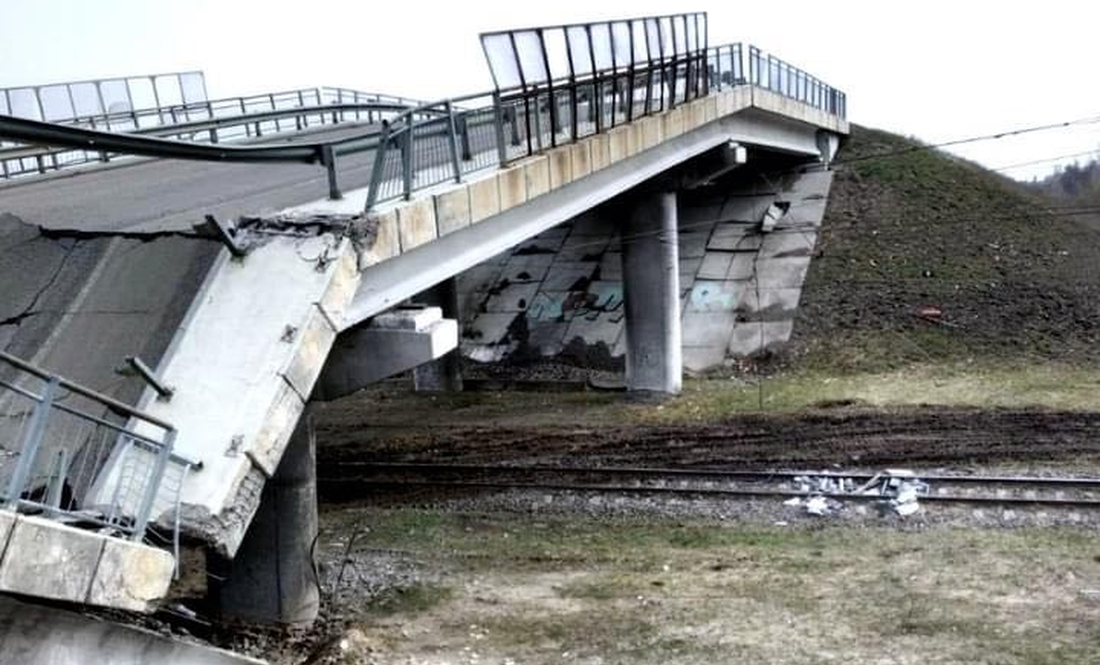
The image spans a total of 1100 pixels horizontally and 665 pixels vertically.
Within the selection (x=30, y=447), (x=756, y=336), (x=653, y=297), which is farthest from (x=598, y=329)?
(x=30, y=447)

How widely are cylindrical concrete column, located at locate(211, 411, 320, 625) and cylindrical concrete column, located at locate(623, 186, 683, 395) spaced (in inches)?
665

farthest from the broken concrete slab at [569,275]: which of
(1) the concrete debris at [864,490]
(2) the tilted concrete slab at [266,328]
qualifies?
(2) the tilted concrete slab at [266,328]

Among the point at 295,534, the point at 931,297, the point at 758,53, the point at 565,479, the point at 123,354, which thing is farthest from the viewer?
the point at 931,297

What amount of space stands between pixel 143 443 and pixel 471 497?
11804 mm

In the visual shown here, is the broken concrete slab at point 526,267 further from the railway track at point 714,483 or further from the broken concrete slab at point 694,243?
the railway track at point 714,483

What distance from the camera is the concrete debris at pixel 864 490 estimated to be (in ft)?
55.2

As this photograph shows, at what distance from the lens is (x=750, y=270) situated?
3406cm

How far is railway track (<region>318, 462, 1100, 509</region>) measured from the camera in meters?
16.9

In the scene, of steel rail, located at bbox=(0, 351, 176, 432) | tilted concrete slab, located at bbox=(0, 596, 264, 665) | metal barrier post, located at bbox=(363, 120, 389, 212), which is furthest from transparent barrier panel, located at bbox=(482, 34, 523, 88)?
tilted concrete slab, located at bbox=(0, 596, 264, 665)

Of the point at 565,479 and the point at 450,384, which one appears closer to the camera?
the point at 565,479

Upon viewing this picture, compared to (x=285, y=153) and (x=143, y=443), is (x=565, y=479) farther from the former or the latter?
(x=143, y=443)

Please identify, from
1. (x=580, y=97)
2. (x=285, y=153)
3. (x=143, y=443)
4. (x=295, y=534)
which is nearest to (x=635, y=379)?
(x=580, y=97)

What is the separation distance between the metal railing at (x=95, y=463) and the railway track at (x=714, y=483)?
38.1 ft

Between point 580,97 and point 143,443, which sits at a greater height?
point 580,97
